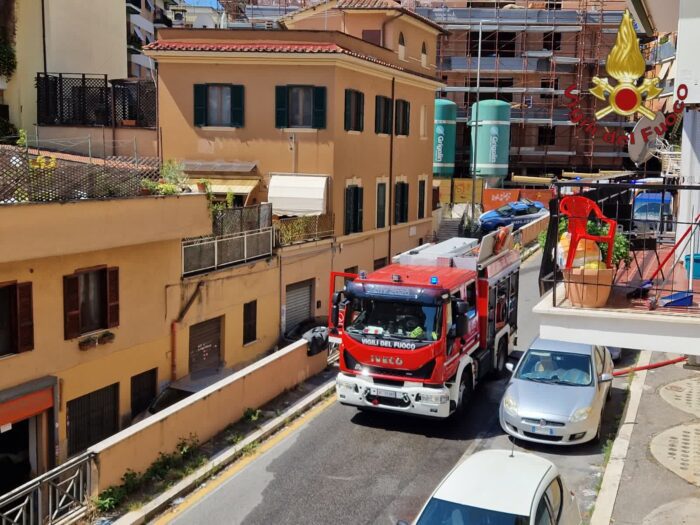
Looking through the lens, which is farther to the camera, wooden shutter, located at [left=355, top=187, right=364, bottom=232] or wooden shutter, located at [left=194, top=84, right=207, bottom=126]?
wooden shutter, located at [left=355, top=187, right=364, bottom=232]

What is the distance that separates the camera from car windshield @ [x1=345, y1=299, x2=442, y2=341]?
50.4 feet

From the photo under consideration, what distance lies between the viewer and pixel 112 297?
1756 centimetres

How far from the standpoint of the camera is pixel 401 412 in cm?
1557

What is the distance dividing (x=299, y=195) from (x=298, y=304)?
12.1ft

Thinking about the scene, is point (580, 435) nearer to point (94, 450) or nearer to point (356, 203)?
point (94, 450)

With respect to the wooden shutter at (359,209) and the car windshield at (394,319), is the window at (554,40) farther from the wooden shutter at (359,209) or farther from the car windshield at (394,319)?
the car windshield at (394,319)

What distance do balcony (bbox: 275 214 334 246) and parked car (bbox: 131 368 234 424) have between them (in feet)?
19.3

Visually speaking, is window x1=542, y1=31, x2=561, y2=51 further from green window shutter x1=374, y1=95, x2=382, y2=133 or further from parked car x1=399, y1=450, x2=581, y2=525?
parked car x1=399, y1=450, x2=581, y2=525

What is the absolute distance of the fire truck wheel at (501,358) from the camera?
19453mm

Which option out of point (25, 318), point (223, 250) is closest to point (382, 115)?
point (223, 250)

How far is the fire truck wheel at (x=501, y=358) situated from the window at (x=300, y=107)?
10921 millimetres

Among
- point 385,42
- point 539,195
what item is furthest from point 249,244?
point 539,195

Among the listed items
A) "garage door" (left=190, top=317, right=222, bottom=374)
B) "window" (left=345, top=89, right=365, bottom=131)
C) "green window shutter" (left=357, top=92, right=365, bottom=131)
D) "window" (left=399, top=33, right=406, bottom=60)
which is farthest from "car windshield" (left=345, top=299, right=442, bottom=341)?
"window" (left=399, top=33, right=406, bottom=60)

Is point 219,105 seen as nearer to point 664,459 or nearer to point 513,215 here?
point 664,459
